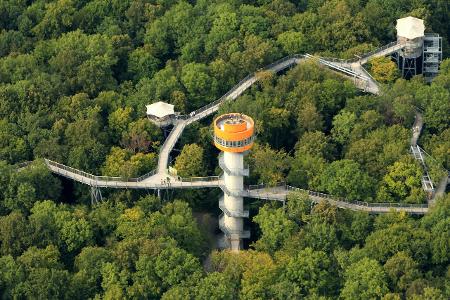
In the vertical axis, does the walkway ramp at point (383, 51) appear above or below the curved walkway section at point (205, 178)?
above

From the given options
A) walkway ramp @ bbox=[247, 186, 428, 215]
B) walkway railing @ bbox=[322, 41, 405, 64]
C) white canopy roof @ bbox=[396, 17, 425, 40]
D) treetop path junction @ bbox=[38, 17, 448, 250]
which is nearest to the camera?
treetop path junction @ bbox=[38, 17, 448, 250]

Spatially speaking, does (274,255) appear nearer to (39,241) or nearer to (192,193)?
(192,193)

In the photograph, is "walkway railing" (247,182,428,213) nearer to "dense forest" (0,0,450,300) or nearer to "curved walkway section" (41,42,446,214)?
"curved walkway section" (41,42,446,214)

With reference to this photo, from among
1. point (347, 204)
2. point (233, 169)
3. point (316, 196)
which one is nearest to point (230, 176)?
point (233, 169)

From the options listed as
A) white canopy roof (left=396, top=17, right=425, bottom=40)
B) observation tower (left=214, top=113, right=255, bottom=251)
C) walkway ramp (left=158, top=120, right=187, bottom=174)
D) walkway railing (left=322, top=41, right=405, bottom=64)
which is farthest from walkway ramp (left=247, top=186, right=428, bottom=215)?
white canopy roof (left=396, top=17, right=425, bottom=40)

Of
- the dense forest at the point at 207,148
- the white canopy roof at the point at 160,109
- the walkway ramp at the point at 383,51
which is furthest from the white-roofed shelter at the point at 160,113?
the walkway ramp at the point at 383,51

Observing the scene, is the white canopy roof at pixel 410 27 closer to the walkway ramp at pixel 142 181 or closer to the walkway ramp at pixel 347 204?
the walkway ramp at pixel 347 204
